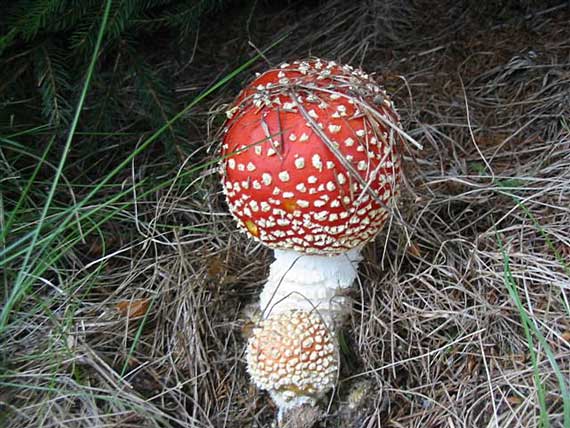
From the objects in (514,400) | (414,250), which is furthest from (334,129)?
(514,400)

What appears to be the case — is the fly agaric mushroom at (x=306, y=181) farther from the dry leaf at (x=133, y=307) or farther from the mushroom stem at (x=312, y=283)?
the dry leaf at (x=133, y=307)

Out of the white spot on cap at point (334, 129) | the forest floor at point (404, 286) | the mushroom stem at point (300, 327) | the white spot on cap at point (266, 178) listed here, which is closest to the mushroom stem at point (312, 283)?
the mushroom stem at point (300, 327)

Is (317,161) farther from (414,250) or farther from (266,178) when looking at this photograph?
(414,250)

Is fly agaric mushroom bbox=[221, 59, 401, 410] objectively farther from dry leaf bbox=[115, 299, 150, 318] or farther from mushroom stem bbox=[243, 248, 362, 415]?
dry leaf bbox=[115, 299, 150, 318]

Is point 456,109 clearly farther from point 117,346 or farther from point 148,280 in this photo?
point 117,346

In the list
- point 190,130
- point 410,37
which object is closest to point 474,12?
point 410,37

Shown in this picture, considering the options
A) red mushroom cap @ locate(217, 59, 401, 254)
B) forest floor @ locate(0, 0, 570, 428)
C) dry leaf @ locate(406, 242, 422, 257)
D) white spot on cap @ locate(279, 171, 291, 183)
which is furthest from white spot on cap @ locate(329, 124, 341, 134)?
dry leaf @ locate(406, 242, 422, 257)

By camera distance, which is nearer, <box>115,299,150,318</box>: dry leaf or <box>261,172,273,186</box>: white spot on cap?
<box>261,172,273,186</box>: white spot on cap
